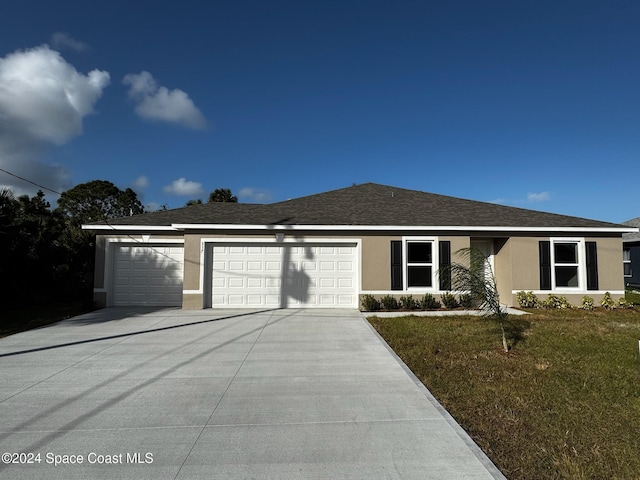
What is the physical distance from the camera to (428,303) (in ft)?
36.8

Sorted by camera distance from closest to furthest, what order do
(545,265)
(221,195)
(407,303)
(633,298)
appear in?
(407,303) → (545,265) → (633,298) → (221,195)

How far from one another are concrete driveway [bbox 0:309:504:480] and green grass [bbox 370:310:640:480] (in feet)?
1.26

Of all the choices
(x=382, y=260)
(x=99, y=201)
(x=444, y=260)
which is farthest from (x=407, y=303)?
(x=99, y=201)

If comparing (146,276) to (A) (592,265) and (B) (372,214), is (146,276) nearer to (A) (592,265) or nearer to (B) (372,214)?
(B) (372,214)

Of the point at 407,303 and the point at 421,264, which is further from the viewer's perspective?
the point at 421,264

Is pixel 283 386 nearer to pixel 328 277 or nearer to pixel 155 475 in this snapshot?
pixel 155 475

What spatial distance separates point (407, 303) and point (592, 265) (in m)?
6.63

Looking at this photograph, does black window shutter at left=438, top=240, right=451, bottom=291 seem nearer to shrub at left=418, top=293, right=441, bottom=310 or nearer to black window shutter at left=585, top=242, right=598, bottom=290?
shrub at left=418, top=293, right=441, bottom=310

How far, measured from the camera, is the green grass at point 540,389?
128 inches

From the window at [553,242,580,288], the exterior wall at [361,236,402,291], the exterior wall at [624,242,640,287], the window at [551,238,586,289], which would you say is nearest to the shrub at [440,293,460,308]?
the exterior wall at [361,236,402,291]

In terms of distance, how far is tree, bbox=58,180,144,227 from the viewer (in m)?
38.6

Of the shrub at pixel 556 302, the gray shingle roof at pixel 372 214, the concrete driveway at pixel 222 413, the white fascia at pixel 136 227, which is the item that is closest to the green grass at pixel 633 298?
the shrub at pixel 556 302

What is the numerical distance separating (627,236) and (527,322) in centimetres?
1805

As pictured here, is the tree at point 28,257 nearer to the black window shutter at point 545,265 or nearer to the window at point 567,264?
the black window shutter at point 545,265
